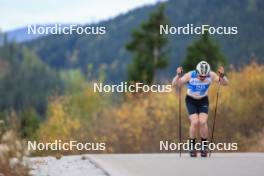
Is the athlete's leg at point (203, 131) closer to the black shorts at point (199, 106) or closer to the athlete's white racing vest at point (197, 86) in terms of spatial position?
the black shorts at point (199, 106)

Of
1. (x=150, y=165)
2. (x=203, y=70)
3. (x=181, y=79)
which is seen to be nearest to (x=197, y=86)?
(x=181, y=79)

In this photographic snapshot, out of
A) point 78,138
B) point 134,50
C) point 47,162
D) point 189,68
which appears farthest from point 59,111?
point 134,50

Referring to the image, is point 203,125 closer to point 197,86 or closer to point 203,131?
point 203,131

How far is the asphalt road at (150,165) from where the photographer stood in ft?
43.3

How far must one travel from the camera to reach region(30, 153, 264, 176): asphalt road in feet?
43.3

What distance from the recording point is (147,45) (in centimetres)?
6481

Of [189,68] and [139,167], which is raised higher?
[189,68]

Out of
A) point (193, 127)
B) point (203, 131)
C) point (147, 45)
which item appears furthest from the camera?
point (147, 45)

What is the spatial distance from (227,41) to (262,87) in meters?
135

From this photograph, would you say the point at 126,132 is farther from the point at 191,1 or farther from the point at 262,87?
the point at 191,1

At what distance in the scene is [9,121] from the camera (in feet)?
40.1

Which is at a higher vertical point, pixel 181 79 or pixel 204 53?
pixel 204 53

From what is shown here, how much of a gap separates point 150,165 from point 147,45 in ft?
165

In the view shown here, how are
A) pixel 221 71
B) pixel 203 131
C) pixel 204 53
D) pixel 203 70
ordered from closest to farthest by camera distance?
pixel 203 70 → pixel 221 71 → pixel 203 131 → pixel 204 53
